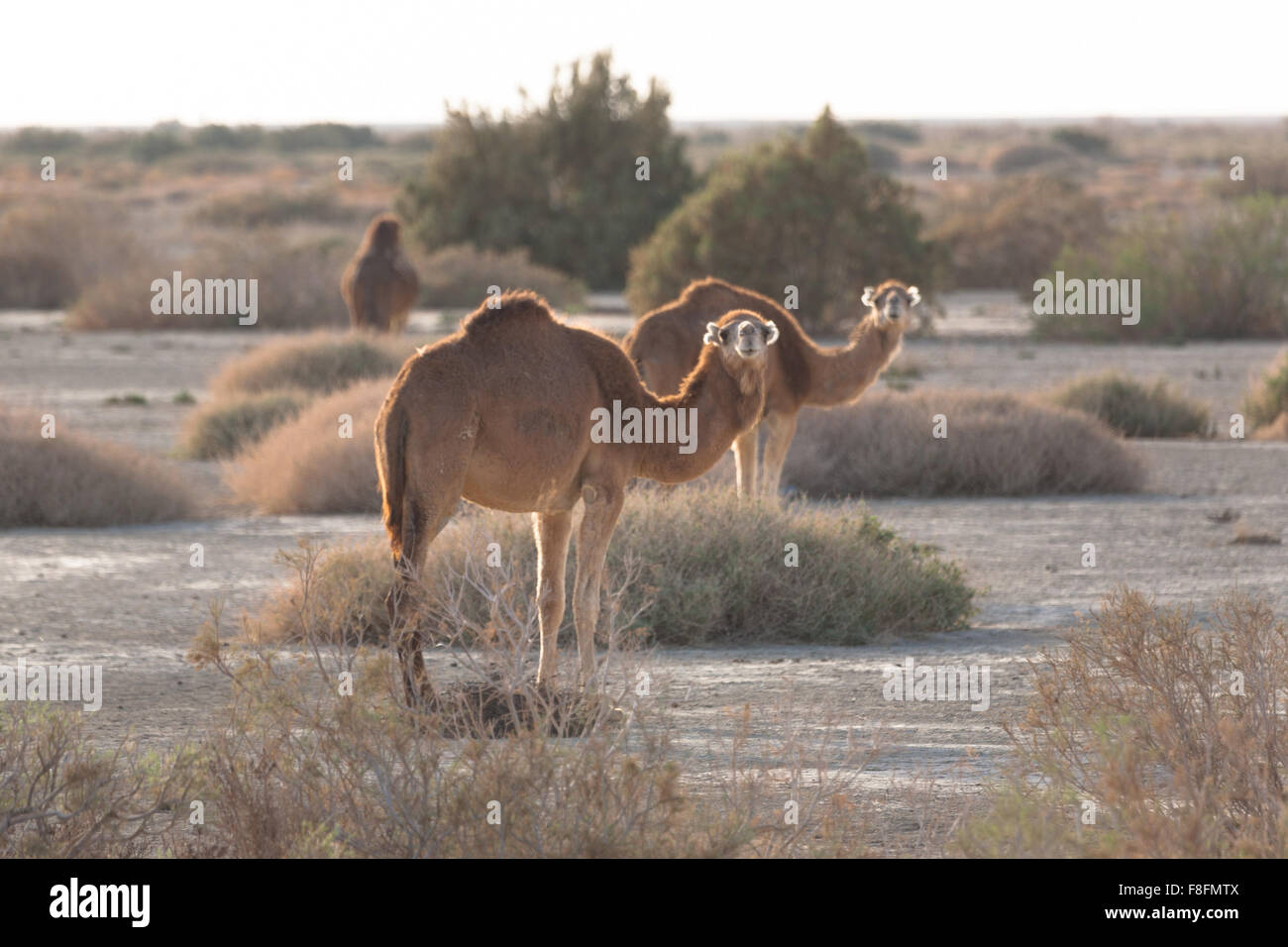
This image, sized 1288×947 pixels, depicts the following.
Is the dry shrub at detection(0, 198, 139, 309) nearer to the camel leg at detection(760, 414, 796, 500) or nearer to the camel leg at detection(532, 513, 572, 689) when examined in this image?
the camel leg at detection(760, 414, 796, 500)

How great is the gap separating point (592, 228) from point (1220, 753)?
126 feet

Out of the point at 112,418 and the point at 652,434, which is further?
the point at 112,418

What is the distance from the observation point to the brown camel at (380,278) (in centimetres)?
2583

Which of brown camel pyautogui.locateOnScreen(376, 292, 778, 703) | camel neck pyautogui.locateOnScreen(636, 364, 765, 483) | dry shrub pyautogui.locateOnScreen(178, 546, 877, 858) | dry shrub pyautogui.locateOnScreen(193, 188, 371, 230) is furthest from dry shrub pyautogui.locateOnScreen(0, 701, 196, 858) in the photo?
dry shrub pyautogui.locateOnScreen(193, 188, 371, 230)

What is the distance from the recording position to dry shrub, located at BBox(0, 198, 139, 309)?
1773 inches

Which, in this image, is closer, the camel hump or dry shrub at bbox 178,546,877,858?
dry shrub at bbox 178,546,877,858

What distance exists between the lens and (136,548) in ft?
49.9

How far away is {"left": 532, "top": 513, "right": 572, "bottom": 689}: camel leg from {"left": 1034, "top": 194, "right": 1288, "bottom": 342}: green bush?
25.0 meters

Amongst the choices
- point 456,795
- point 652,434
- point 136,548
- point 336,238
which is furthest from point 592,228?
point 456,795

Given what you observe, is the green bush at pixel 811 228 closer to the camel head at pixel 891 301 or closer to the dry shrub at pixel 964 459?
the dry shrub at pixel 964 459

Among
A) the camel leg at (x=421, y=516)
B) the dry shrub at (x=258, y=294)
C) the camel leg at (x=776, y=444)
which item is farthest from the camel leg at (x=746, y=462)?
the dry shrub at (x=258, y=294)
